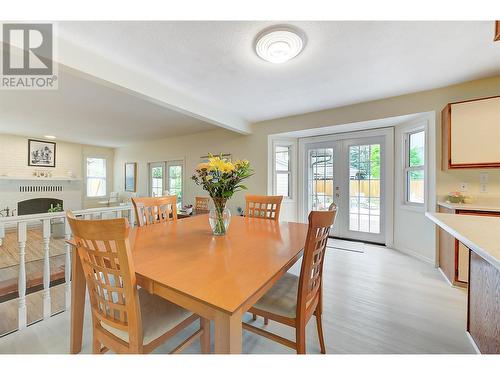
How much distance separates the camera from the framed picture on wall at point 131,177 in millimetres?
6652

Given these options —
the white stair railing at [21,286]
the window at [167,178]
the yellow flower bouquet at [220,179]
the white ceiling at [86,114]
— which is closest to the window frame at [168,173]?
the window at [167,178]

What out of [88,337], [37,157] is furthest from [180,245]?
[37,157]

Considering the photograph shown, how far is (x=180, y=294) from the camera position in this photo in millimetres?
766

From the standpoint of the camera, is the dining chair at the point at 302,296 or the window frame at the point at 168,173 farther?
the window frame at the point at 168,173

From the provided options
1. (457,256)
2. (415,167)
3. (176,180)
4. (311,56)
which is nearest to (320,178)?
(415,167)

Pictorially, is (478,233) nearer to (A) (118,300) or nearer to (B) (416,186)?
(A) (118,300)

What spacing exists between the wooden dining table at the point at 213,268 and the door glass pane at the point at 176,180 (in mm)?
4146

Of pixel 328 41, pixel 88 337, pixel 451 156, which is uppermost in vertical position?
pixel 328 41

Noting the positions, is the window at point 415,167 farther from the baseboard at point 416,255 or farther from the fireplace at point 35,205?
the fireplace at point 35,205

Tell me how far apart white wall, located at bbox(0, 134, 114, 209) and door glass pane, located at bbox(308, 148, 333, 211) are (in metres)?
6.82

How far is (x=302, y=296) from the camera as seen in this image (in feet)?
3.57

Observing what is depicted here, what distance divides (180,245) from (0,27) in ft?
6.60

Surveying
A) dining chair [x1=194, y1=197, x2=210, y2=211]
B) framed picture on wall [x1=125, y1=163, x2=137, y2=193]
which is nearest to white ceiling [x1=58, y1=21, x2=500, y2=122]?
dining chair [x1=194, y1=197, x2=210, y2=211]

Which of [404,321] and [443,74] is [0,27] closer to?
[404,321]
